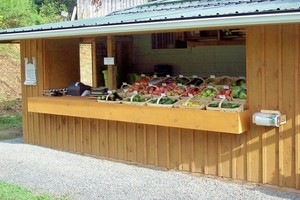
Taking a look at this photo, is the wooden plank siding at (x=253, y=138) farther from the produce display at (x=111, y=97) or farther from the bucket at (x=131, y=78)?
the bucket at (x=131, y=78)

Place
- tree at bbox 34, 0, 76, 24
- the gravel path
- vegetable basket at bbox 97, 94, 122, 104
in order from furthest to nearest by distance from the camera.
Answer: tree at bbox 34, 0, 76, 24
vegetable basket at bbox 97, 94, 122, 104
the gravel path

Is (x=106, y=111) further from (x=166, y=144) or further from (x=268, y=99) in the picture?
(x=268, y=99)

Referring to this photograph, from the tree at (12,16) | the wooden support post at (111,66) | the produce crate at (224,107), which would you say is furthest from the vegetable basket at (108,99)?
the tree at (12,16)

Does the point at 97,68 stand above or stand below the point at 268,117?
above

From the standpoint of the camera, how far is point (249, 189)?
5.76m

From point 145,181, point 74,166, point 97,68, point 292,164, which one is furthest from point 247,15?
point 97,68

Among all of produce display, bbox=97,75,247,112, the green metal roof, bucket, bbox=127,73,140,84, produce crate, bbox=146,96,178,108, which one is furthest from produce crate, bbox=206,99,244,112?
bucket, bbox=127,73,140,84

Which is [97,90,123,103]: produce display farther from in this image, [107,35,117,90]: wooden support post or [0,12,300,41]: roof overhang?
[0,12,300,41]: roof overhang

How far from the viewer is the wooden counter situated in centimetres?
567

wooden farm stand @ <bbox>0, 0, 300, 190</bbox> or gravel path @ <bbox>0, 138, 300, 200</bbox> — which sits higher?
wooden farm stand @ <bbox>0, 0, 300, 190</bbox>

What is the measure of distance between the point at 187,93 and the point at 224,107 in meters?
0.98

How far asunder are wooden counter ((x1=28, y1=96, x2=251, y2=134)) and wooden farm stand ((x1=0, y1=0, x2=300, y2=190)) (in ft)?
0.04

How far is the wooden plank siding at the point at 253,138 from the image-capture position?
5.46 metres

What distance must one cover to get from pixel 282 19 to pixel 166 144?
2937 mm
